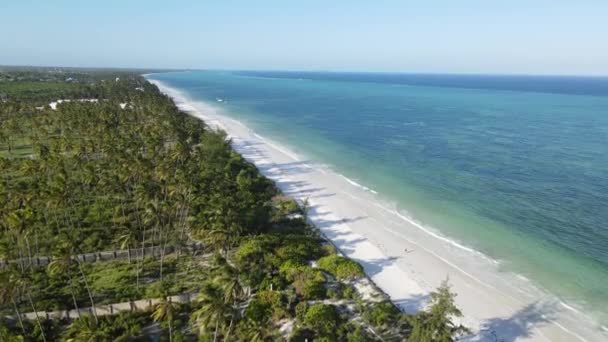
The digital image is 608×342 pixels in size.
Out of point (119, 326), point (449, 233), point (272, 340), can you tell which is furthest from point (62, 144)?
point (449, 233)

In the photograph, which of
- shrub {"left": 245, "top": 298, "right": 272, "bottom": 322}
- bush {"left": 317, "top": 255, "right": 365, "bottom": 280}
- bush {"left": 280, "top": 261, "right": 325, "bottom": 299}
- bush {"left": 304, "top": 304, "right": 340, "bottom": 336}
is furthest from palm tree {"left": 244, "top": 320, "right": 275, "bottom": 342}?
bush {"left": 317, "top": 255, "right": 365, "bottom": 280}

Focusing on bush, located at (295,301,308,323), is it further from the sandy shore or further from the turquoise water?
the turquoise water

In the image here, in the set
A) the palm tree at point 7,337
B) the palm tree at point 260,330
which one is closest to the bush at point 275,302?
the palm tree at point 260,330

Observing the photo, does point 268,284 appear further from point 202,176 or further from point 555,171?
point 555,171

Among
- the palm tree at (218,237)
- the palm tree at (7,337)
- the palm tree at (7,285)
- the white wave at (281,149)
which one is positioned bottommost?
the palm tree at (7,337)

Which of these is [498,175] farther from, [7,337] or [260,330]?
[7,337]

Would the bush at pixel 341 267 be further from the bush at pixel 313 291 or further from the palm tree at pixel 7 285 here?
the palm tree at pixel 7 285

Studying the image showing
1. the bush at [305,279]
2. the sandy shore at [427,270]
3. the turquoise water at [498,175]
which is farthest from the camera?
the turquoise water at [498,175]
